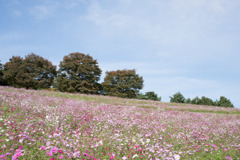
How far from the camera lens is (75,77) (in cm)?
4078

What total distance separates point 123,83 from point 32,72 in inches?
920

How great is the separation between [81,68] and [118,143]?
37.0m

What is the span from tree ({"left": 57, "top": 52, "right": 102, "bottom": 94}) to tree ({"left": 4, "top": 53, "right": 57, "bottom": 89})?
108 inches

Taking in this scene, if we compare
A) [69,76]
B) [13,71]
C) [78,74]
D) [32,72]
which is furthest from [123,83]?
[13,71]

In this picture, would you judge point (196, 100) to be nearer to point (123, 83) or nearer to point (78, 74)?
point (123, 83)

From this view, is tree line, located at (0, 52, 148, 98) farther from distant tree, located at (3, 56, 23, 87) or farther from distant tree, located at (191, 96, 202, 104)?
distant tree, located at (191, 96, 202, 104)

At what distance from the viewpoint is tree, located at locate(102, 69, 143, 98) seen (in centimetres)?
4606

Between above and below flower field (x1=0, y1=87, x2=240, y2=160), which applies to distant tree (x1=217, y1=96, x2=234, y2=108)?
above

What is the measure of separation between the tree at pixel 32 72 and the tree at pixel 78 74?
108 inches

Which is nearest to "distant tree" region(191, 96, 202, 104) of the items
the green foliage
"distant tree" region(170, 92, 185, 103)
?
"distant tree" region(170, 92, 185, 103)

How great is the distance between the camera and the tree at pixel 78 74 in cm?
3978

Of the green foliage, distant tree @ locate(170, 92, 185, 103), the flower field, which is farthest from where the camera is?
the green foliage

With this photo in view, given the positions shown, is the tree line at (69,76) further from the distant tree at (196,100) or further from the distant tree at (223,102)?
the distant tree at (223,102)

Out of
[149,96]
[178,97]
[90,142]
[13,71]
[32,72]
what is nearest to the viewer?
[90,142]
